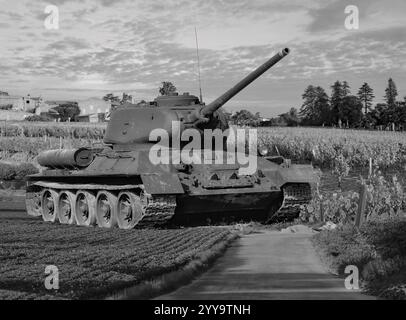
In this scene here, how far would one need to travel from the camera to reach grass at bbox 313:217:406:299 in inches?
324

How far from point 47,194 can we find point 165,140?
5.34 metres

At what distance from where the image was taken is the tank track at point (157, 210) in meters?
16.3

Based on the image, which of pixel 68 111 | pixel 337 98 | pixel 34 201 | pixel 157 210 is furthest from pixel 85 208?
pixel 68 111

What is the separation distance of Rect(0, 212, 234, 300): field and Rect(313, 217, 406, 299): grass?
1.86m

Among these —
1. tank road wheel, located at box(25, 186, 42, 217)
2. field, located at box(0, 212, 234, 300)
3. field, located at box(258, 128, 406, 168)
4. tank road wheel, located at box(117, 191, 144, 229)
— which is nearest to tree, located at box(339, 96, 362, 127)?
field, located at box(258, 128, 406, 168)

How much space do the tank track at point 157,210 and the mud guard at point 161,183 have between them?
26 cm

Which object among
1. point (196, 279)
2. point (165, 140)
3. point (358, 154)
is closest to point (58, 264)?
point (196, 279)

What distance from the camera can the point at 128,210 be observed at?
56.9 feet

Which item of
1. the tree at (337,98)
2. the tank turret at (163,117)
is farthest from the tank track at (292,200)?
the tree at (337,98)

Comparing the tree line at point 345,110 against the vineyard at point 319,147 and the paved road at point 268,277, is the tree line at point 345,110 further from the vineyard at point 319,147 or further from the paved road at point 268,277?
the paved road at point 268,277

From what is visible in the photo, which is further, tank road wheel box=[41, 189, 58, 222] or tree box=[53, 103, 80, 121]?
tree box=[53, 103, 80, 121]

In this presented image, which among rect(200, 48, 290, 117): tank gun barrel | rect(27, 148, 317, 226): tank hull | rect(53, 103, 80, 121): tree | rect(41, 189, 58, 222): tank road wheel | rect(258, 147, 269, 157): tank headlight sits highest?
rect(53, 103, 80, 121): tree

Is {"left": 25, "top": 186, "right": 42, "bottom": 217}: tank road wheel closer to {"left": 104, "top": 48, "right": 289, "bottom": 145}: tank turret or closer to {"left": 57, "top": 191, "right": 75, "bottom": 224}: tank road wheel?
{"left": 57, "top": 191, "right": 75, "bottom": 224}: tank road wheel

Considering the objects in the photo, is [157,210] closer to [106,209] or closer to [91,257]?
[106,209]
